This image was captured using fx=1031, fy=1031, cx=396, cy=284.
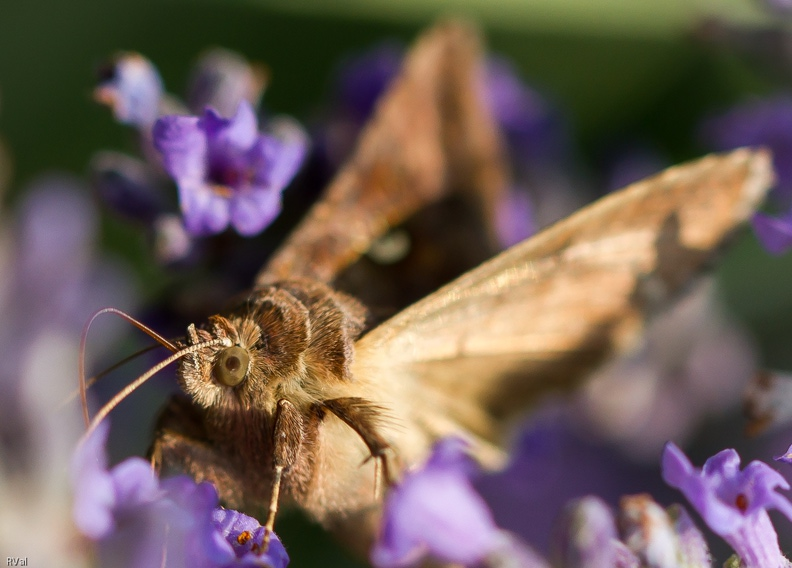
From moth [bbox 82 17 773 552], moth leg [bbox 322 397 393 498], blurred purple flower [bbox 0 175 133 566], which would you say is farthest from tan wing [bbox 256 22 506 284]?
blurred purple flower [bbox 0 175 133 566]

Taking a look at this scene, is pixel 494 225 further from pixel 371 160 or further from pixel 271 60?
pixel 271 60

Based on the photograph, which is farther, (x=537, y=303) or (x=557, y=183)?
(x=557, y=183)

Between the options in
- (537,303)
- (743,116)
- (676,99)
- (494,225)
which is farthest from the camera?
(676,99)

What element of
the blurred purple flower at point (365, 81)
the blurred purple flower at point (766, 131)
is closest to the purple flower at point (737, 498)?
the blurred purple flower at point (766, 131)

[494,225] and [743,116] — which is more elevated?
[743,116]

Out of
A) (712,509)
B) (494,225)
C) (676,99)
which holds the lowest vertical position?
(712,509)

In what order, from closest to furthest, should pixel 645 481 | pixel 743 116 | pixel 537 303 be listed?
pixel 537 303
pixel 743 116
pixel 645 481

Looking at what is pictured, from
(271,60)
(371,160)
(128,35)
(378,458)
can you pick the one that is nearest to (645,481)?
(371,160)

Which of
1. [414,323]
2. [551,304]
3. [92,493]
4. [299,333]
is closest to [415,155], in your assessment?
[551,304]
